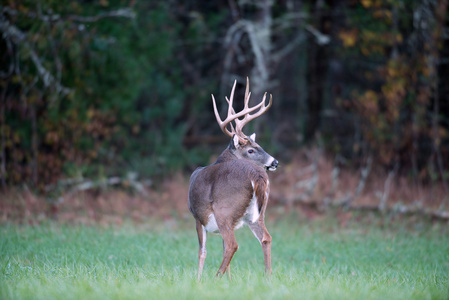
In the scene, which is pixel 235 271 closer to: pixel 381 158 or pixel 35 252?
pixel 35 252

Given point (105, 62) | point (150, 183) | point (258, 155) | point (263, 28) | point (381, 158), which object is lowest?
point (150, 183)

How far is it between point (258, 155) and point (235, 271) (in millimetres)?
1577

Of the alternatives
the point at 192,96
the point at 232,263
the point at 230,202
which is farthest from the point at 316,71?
the point at 230,202

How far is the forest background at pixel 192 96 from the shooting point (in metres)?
11.1

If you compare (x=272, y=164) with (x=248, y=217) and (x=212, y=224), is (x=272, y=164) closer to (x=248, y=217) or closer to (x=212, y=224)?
(x=248, y=217)

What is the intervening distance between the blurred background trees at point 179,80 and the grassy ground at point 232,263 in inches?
105

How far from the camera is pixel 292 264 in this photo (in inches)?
283

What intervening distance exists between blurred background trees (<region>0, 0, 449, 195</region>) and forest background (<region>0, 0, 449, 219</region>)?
0.11 ft

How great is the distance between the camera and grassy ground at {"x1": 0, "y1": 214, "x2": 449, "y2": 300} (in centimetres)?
461

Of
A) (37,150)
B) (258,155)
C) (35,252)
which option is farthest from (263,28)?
(35,252)

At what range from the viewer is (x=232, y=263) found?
24.0 ft

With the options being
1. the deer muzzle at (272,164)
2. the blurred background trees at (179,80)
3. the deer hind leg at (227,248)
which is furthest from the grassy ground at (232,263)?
the blurred background trees at (179,80)

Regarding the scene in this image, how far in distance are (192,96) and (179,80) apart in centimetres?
105

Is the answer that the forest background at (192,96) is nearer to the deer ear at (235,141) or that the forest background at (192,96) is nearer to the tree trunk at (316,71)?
the tree trunk at (316,71)
